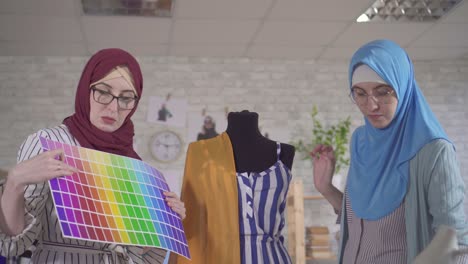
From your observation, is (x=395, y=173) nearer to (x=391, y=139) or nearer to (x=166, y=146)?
(x=391, y=139)

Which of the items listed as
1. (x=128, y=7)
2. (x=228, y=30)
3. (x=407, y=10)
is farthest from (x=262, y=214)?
(x=407, y=10)

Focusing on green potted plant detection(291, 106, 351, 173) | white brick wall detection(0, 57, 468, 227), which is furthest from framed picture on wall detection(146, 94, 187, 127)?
green potted plant detection(291, 106, 351, 173)

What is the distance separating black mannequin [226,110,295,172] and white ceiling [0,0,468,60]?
2456 millimetres

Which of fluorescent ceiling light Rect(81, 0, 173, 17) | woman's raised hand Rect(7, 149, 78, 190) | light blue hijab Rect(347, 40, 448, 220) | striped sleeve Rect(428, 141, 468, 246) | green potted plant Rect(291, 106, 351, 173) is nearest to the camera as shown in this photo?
woman's raised hand Rect(7, 149, 78, 190)

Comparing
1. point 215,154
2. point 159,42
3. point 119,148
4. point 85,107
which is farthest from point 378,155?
point 159,42

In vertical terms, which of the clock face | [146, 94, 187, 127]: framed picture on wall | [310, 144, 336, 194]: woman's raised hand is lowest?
[310, 144, 336, 194]: woman's raised hand

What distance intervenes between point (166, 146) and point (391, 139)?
398 centimetres

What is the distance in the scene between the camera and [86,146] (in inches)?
58.3

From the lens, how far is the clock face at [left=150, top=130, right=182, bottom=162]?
5.42 m

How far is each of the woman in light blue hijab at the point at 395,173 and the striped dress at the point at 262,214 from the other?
0.22 m

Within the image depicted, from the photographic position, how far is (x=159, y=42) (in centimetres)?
513

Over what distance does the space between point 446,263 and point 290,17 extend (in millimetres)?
4142

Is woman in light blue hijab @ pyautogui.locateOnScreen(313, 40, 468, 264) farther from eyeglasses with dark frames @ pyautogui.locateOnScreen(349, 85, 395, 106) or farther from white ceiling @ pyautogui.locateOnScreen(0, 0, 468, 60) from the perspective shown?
white ceiling @ pyautogui.locateOnScreen(0, 0, 468, 60)

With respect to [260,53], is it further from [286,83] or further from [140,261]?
[140,261]
